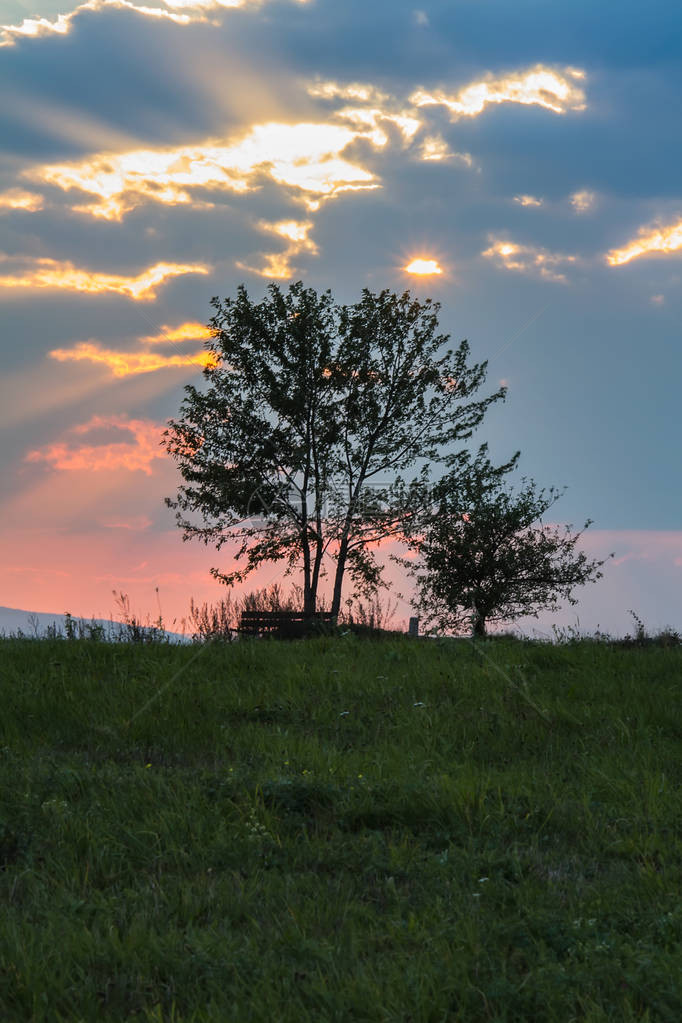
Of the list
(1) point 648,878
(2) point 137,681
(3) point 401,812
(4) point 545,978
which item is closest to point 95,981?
(4) point 545,978

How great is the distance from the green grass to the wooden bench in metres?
11.4

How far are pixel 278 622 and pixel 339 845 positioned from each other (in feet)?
59.1

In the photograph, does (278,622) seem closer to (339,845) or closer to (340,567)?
(340,567)

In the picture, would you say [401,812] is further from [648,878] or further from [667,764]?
[667,764]

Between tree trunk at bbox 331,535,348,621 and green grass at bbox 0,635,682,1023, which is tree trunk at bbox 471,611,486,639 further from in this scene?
green grass at bbox 0,635,682,1023

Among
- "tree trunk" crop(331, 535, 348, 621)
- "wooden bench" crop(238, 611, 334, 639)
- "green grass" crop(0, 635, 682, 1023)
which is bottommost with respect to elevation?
"green grass" crop(0, 635, 682, 1023)

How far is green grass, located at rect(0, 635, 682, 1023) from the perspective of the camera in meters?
4.51

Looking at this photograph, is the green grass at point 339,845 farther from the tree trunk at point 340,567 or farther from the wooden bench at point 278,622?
the tree trunk at point 340,567

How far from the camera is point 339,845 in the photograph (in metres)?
6.45

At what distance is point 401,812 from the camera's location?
710cm

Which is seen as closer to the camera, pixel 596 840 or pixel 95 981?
pixel 95 981

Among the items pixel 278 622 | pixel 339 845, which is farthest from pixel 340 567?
pixel 339 845

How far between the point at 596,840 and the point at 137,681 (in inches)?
270

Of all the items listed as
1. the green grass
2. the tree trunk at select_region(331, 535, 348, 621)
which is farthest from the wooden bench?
the green grass
